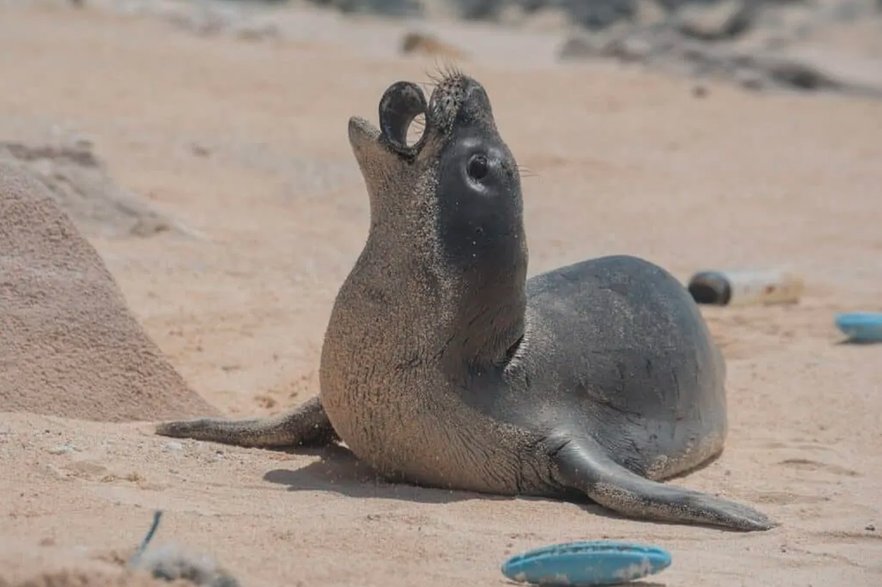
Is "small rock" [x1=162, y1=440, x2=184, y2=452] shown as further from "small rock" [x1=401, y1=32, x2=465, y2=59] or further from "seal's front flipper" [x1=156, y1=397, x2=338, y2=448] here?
"small rock" [x1=401, y1=32, x2=465, y2=59]

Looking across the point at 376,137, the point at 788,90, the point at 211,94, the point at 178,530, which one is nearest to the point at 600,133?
the point at 211,94

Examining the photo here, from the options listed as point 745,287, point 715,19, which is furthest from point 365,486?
point 715,19

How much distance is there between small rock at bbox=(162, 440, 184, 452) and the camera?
18.4 ft

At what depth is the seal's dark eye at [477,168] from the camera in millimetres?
5391

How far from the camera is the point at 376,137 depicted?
5340 mm

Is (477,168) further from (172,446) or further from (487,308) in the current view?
(172,446)

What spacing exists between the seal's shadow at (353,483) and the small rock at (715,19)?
20.5m

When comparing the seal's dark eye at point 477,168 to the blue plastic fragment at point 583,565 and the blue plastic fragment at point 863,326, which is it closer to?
the blue plastic fragment at point 583,565

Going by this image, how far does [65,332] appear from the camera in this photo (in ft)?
19.9

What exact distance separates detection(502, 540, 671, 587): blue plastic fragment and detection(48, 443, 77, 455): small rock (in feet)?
5.13

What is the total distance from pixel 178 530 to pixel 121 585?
70 centimetres

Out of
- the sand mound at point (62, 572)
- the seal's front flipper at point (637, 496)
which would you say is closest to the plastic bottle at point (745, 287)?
the seal's front flipper at point (637, 496)

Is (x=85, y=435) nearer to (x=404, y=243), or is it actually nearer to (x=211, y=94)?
(x=404, y=243)

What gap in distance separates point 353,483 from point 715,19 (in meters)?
25.3
